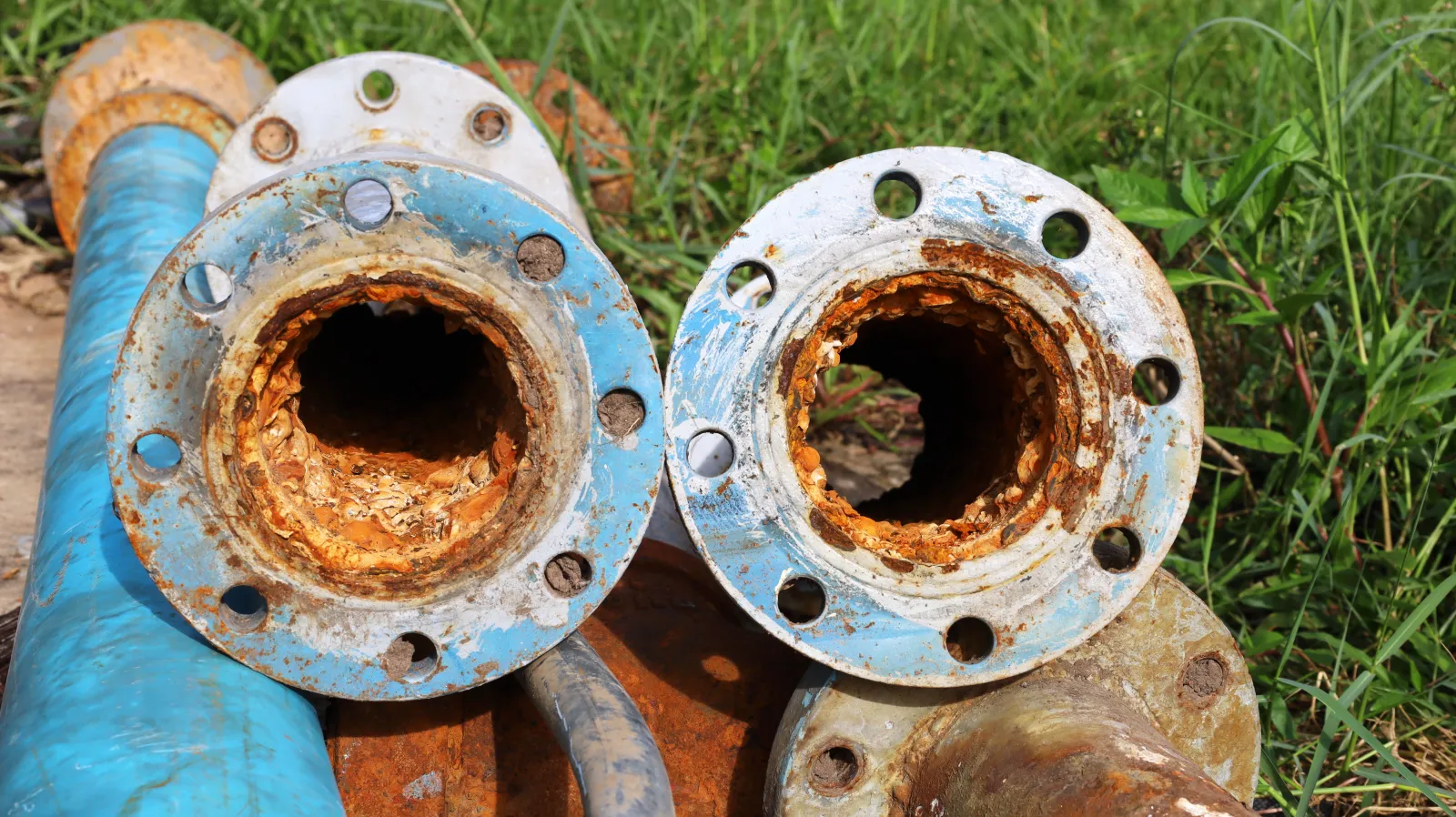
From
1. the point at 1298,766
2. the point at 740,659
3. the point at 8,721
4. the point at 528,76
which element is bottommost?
the point at 1298,766

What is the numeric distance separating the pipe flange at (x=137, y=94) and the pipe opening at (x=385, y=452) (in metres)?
1.21

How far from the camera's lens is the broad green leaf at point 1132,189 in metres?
2.06

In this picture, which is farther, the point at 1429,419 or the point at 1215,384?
the point at 1215,384

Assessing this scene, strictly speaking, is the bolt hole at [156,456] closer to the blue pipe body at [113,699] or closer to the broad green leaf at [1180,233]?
the blue pipe body at [113,699]

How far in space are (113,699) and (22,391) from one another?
1997 millimetres

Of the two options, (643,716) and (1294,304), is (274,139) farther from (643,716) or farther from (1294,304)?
(1294,304)

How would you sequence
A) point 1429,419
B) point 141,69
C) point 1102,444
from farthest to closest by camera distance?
point 141,69, point 1429,419, point 1102,444

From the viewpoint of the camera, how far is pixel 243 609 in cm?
162

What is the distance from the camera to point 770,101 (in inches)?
135

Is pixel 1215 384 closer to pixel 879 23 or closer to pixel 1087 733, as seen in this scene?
pixel 1087 733

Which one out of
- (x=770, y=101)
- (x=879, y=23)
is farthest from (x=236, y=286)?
(x=879, y=23)

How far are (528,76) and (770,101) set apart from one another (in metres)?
0.73

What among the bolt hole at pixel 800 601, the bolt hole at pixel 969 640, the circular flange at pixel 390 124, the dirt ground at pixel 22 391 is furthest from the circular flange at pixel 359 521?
the dirt ground at pixel 22 391

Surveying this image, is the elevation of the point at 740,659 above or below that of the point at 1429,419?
below
